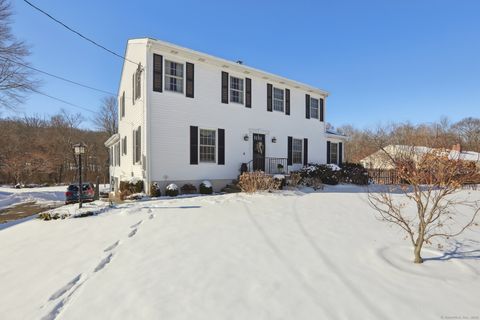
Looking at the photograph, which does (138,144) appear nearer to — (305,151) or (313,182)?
(313,182)

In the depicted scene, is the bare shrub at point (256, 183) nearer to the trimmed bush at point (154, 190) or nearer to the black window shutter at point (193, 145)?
the black window shutter at point (193, 145)

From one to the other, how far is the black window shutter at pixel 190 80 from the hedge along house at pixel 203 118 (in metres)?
0.04

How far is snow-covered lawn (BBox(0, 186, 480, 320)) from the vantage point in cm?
248

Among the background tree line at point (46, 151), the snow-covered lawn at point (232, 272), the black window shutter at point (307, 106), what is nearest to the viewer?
the snow-covered lawn at point (232, 272)

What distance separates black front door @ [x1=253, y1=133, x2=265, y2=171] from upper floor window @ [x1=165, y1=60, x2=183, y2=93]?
4.47 m

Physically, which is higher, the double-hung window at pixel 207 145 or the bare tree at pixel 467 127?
the bare tree at pixel 467 127

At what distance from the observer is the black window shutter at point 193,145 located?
10531 millimetres

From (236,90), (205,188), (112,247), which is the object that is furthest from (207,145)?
(112,247)

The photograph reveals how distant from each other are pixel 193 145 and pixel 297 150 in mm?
6619

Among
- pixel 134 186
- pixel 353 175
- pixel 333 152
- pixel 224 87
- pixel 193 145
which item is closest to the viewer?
pixel 134 186

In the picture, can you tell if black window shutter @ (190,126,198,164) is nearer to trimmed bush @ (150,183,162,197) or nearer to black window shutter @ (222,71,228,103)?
trimmed bush @ (150,183,162,197)

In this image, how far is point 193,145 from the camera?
10586 millimetres

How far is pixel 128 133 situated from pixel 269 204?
30.4 ft

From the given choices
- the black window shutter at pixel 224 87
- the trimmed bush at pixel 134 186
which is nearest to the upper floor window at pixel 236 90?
the black window shutter at pixel 224 87
